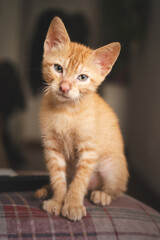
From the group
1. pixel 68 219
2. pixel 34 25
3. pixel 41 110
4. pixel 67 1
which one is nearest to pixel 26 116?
pixel 34 25

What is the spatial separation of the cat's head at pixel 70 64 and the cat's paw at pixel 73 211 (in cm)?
33

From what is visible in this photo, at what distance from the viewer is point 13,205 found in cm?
71

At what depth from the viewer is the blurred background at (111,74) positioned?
7.30 feet

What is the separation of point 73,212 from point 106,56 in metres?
0.50

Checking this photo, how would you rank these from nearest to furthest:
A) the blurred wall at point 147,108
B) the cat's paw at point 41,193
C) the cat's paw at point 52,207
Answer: the cat's paw at point 52,207 → the cat's paw at point 41,193 → the blurred wall at point 147,108

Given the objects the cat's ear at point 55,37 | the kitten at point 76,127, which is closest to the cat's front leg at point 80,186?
the kitten at point 76,127

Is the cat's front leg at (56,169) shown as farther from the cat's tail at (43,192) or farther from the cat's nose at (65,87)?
the cat's nose at (65,87)

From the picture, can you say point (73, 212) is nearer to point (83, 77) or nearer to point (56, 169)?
point (56, 169)

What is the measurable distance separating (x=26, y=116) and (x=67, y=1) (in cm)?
166

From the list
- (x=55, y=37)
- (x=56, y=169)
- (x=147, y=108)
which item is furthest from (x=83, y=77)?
(x=147, y=108)

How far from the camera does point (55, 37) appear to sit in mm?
832

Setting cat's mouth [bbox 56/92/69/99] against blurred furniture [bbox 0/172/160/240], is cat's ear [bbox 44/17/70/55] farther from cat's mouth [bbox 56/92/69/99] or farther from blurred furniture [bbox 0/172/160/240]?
blurred furniture [bbox 0/172/160/240]

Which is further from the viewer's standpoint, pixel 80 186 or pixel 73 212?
pixel 80 186

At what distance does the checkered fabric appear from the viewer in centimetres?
63
